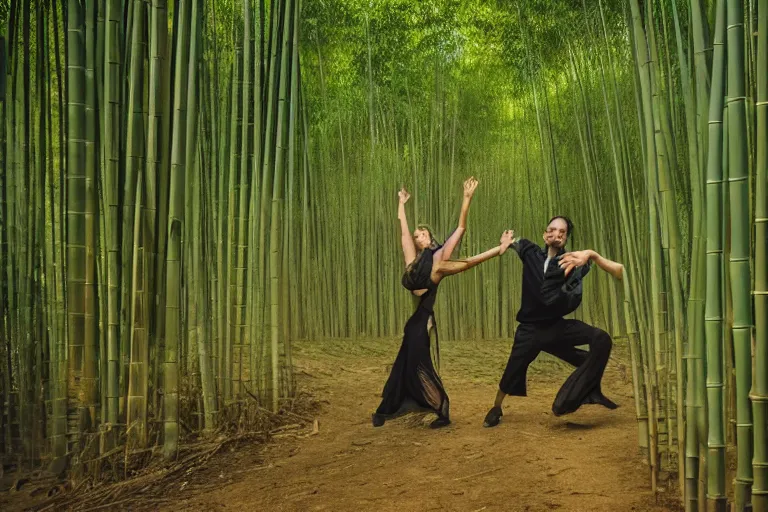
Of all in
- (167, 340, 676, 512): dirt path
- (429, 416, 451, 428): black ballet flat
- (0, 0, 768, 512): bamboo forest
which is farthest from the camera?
(429, 416, 451, 428): black ballet flat

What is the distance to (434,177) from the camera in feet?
25.2

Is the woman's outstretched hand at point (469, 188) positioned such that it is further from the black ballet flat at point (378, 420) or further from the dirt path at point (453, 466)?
the black ballet flat at point (378, 420)

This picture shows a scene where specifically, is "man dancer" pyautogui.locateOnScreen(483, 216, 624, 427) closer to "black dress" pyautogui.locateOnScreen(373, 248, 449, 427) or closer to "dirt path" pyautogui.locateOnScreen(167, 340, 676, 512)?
"dirt path" pyautogui.locateOnScreen(167, 340, 676, 512)

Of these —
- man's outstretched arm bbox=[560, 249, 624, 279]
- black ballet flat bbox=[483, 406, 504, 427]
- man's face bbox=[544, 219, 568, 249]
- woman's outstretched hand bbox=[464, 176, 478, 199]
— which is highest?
woman's outstretched hand bbox=[464, 176, 478, 199]

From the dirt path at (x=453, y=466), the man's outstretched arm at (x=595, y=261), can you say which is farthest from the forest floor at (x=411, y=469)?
the man's outstretched arm at (x=595, y=261)

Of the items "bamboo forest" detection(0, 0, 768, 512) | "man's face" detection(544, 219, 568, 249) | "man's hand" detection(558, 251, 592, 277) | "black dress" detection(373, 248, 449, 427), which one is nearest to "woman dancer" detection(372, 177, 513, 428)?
"black dress" detection(373, 248, 449, 427)

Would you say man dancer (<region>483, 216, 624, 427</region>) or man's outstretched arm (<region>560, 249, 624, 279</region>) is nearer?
man's outstretched arm (<region>560, 249, 624, 279</region>)

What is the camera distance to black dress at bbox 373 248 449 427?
3.69 meters

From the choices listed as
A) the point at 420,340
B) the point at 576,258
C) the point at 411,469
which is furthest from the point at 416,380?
the point at 576,258

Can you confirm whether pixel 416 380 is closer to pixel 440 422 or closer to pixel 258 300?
pixel 440 422

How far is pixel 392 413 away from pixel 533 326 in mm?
892

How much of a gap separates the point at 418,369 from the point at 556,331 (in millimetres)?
735

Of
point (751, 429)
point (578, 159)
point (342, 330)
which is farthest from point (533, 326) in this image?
point (342, 330)

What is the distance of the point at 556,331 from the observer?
3.47m
